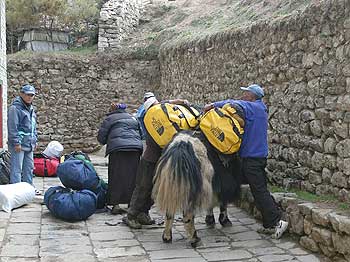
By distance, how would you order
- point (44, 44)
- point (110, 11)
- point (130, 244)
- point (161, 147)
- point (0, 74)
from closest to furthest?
point (130, 244) → point (161, 147) → point (0, 74) → point (110, 11) → point (44, 44)

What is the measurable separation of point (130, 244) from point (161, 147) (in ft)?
3.51


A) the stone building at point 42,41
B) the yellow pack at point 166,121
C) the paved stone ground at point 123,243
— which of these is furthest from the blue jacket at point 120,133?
the stone building at point 42,41

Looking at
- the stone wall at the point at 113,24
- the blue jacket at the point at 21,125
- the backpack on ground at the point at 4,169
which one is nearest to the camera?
the blue jacket at the point at 21,125

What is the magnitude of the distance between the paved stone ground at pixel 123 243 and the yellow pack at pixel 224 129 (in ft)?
3.15

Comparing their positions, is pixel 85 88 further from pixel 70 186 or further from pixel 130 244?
pixel 130 244

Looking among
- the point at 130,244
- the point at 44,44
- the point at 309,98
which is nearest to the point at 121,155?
the point at 130,244

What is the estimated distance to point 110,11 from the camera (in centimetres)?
1493

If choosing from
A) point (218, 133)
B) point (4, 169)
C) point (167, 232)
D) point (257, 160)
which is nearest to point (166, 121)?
point (218, 133)

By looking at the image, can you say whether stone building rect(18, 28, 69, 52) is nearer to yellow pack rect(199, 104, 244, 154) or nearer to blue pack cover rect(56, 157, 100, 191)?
blue pack cover rect(56, 157, 100, 191)

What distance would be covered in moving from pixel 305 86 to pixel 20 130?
393cm

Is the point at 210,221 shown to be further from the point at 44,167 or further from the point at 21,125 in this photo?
the point at 44,167

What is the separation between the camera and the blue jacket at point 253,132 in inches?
208

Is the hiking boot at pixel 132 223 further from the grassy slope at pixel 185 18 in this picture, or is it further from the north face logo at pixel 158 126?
the grassy slope at pixel 185 18

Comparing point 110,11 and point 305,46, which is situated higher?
point 110,11
